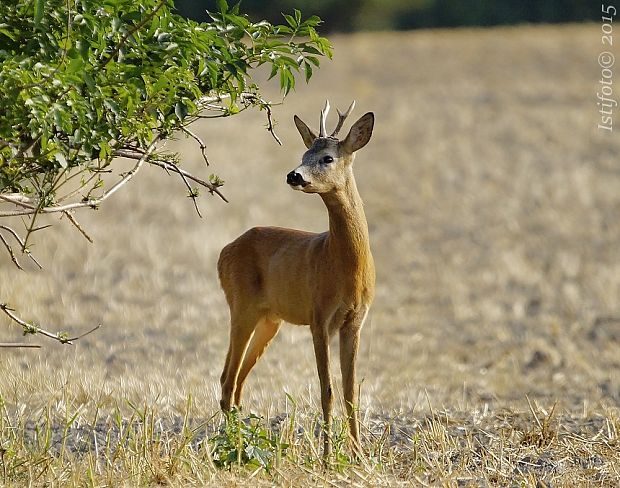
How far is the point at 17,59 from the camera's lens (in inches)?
204

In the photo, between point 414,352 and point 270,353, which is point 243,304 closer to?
point 270,353

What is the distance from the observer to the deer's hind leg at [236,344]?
24.6 feet

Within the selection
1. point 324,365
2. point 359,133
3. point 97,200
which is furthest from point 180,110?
point 324,365

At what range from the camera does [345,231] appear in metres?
6.68

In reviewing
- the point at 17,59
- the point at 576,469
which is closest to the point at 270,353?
the point at 576,469

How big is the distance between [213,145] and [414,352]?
1243 cm

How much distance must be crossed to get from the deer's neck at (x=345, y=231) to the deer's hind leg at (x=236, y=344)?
41.1 inches

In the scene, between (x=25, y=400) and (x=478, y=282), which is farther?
(x=478, y=282)

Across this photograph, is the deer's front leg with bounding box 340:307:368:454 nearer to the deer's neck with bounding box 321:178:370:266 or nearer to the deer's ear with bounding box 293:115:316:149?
the deer's neck with bounding box 321:178:370:266

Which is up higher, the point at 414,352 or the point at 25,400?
the point at 25,400

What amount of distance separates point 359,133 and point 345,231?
58 cm

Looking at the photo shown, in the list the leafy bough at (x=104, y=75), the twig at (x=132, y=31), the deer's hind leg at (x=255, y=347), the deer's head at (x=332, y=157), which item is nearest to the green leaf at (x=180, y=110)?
the leafy bough at (x=104, y=75)

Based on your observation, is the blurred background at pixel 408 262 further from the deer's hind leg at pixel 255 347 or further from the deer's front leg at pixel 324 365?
the deer's front leg at pixel 324 365

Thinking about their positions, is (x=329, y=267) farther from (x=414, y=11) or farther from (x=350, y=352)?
(x=414, y=11)
